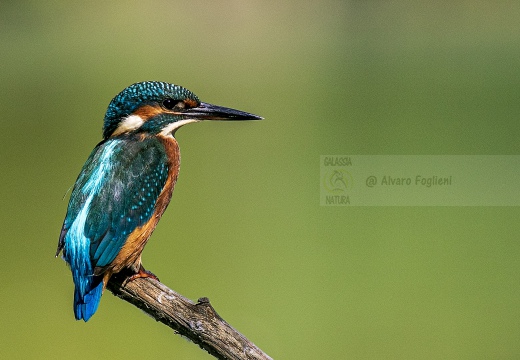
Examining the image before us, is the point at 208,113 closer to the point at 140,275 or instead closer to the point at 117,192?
the point at 117,192

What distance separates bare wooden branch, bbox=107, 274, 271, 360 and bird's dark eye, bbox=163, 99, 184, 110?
33cm

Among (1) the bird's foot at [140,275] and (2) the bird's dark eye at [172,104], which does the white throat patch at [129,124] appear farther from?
(1) the bird's foot at [140,275]

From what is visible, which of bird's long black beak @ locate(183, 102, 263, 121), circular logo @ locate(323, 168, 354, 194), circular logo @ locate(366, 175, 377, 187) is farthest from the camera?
circular logo @ locate(366, 175, 377, 187)

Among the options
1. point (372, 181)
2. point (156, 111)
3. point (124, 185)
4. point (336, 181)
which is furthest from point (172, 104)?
point (372, 181)

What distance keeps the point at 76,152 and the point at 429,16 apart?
1.80 metres

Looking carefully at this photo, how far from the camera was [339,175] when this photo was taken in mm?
1725

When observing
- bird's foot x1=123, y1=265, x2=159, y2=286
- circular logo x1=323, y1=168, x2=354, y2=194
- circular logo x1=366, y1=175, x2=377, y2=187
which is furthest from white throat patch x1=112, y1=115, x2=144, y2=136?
circular logo x1=366, y1=175, x2=377, y2=187

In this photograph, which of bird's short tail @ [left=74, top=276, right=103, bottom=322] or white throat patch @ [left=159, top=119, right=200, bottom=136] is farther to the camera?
white throat patch @ [left=159, top=119, right=200, bottom=136]

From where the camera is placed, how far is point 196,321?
114 cm

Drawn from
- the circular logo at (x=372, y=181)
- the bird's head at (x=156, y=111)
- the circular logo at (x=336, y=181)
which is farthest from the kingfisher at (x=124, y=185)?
the circular logo at (x=372, y=181)

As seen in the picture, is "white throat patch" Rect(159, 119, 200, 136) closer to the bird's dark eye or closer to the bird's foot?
the bird's dark eye

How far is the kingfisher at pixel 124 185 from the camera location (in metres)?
1.13

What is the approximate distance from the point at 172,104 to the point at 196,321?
1.31 feet

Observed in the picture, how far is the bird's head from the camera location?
3.81 feet
